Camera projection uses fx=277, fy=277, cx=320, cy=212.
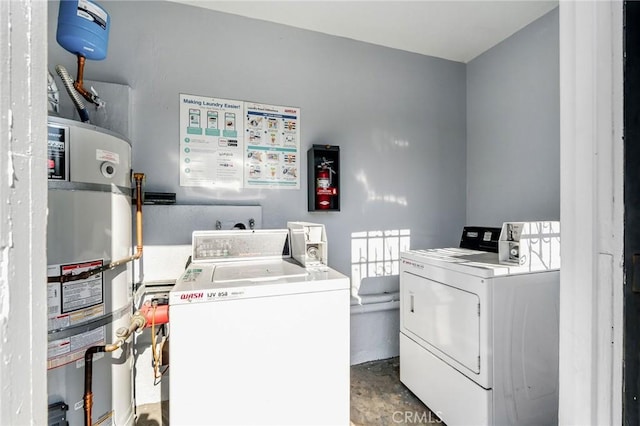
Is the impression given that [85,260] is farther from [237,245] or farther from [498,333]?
[498,333]

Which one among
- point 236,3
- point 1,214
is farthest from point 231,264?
point 236,3

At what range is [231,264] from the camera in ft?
5.28

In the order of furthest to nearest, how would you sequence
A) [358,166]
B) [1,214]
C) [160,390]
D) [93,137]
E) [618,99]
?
[358,166] < [160,390] < [93,137] < [618,99] < [1,214]

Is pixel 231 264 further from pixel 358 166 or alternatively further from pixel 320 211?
pixel 358 166

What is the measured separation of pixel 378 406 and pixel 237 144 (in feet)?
7.15

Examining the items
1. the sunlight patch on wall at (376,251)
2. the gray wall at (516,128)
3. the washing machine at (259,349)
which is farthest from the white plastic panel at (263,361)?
the gray wall at (516,128)

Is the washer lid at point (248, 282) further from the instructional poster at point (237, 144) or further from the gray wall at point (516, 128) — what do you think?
the gray wall at point (516, 128)

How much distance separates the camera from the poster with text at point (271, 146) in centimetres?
222

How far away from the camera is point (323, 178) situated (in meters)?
2.31

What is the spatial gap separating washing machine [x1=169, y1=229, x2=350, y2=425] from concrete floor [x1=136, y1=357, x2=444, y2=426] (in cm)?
74

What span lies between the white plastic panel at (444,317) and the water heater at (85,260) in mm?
1852

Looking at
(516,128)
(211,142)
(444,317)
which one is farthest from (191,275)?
(516,128)

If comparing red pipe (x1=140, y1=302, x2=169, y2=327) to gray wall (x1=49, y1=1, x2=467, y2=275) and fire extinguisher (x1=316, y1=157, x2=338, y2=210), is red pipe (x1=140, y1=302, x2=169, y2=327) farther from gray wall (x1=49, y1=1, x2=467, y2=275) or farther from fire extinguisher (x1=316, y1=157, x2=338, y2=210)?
fire extinguisher (x1=316, y1=157, x2=338, y2=210)

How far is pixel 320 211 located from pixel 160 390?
1724mm
